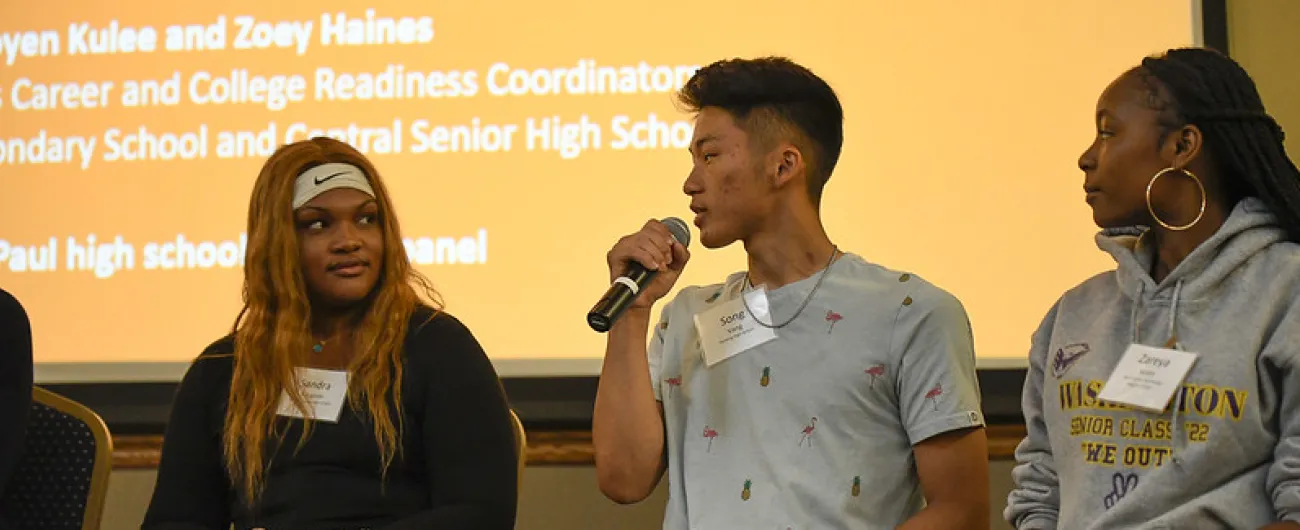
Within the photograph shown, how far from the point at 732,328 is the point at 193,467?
3.32ft

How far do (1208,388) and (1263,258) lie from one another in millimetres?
209

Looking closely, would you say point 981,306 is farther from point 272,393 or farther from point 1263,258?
point 272,393

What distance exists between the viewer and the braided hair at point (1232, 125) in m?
1.96

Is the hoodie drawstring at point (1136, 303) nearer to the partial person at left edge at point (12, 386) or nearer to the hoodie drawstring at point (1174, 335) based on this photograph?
the hoodie drawstring at point (1174, 335)

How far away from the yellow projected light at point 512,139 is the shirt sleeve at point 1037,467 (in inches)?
49.8

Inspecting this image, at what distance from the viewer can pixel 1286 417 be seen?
6.07 feet

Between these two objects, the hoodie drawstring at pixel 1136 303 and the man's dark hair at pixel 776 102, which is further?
the man's dark hair at pixel 776 102

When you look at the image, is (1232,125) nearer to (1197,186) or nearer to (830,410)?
(1197,186)

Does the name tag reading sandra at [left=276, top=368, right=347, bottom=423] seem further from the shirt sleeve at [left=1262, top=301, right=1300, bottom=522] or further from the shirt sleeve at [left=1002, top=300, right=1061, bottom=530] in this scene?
the shirt sleeve at [left=1262, top=301, right=1300, bottom=522]

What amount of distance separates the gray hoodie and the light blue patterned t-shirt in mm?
171

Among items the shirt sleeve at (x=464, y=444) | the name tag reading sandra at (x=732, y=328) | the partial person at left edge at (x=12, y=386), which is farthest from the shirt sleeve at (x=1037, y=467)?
the partial person at left edge at (x=12, y=386)

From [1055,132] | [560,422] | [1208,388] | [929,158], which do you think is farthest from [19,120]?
[1208,388]

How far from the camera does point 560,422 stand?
3.56m

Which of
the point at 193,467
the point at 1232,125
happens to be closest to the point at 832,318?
the point at 1232,125
